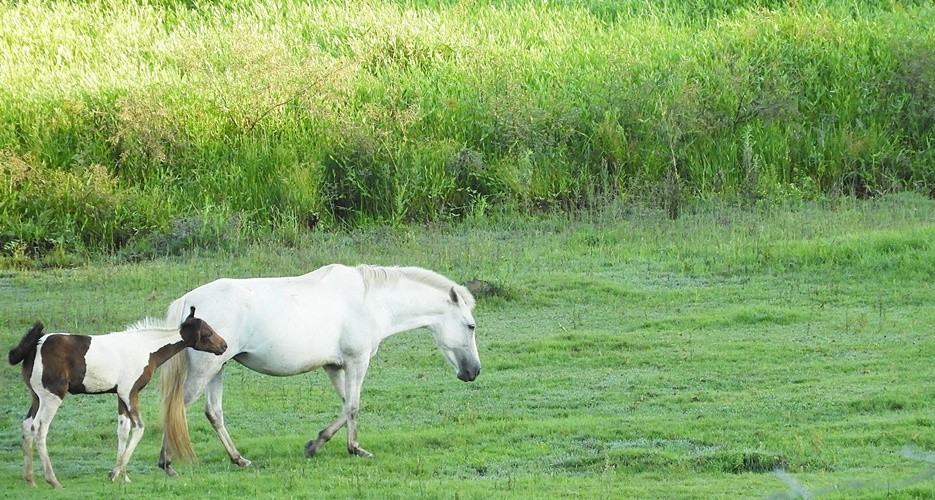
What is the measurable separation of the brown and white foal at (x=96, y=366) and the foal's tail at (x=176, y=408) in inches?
8.9

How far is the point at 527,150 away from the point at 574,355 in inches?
249

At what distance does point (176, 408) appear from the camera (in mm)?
7816

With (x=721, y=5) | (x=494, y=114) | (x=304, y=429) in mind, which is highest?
(x=721, y=5)

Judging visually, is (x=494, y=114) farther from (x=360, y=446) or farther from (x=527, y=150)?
Result: (x=360, y=446)

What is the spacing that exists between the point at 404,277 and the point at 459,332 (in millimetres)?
516

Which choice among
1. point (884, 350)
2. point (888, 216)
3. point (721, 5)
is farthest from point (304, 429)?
point (721, 5)

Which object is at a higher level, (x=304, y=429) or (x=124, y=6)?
(x=124, y=6)

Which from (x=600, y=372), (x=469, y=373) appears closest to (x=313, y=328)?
(x=469, y=373)

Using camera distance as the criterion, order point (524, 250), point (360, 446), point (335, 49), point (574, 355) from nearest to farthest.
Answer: point (360, 446)
point (574, 355)
point (524, 250)
point (335, 49)

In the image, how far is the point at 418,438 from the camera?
843 centimetres

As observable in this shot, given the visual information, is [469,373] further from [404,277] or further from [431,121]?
[431,121]

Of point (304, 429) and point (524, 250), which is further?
point (524, 250)

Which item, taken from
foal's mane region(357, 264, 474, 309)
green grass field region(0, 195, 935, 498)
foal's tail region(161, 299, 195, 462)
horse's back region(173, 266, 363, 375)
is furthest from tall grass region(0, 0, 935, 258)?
foal's tail region(161, 299, 195, 462)

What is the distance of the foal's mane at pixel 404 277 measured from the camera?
871 centimetres
